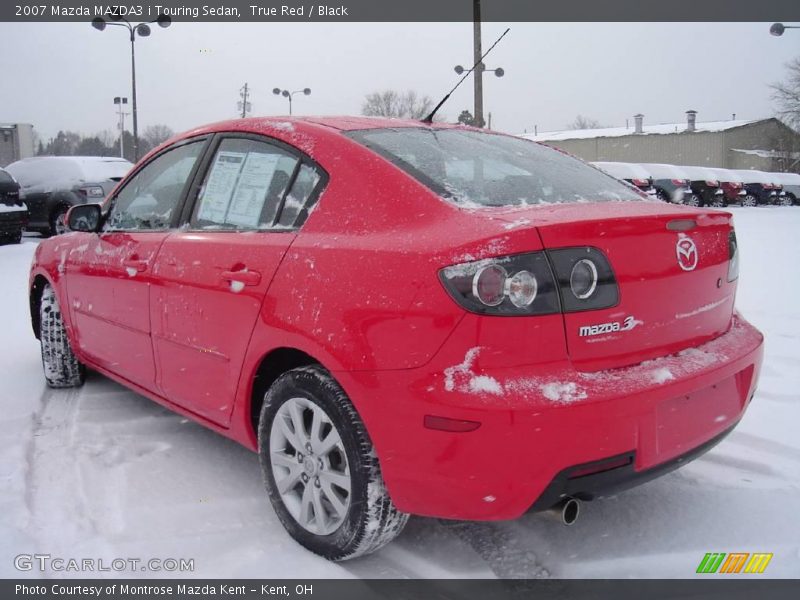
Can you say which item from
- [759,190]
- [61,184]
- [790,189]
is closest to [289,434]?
[61,184]

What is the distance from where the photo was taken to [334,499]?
7.38 feet

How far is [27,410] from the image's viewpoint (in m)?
3.82

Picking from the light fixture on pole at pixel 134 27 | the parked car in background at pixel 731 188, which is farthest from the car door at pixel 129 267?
the parked car in background at pixel 731 188

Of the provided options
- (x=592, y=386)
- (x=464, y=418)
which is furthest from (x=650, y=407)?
(x=464, y=418)

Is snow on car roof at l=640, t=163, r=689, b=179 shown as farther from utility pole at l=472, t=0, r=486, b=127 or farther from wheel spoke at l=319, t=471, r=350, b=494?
wheel spoke at l=319, t=471, r=350, b=494

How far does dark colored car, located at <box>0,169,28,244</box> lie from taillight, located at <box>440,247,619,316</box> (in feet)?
37.8

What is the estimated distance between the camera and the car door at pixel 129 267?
311 cm

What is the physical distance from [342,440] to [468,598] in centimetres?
63

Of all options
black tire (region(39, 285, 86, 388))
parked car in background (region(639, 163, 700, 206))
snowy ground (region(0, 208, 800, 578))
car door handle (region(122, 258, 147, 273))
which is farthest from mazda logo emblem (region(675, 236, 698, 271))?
parked car in background (region(639, 163, 700, 206))

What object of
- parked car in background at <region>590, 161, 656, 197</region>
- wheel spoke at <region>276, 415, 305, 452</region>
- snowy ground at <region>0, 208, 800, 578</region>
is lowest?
snowy ground at <region>0, 208, 800, 578</region>

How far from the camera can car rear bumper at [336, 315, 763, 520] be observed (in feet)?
6.02

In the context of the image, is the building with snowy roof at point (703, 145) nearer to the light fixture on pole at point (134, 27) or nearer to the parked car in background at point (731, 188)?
the parked car in background at point (731, 188)

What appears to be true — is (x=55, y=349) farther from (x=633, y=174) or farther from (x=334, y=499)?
(x=633, y=174)

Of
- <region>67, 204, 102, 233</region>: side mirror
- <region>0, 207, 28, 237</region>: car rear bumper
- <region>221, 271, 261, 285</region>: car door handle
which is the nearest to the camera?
<region>221, 271, 261, 285</region>: car door handle
